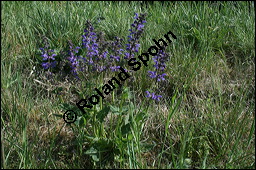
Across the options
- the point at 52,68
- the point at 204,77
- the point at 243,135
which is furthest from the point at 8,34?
the point at 243,135

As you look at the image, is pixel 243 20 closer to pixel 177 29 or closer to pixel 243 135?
pixel 177 29

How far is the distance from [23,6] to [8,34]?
2.54 ft

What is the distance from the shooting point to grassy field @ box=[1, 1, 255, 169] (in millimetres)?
2348

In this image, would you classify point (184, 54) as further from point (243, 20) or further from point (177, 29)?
point (243, 20)

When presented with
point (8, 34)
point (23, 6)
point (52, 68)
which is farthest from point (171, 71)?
point (23, 6)

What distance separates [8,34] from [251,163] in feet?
8.58

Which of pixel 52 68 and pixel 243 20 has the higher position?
pixel 243 20

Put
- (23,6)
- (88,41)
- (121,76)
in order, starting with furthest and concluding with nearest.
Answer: (23,6)
(121,76)
(88,41)

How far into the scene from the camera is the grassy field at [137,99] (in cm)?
235

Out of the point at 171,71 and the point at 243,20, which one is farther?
the point at 243,20

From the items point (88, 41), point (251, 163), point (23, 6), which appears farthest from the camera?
point (23, 6)

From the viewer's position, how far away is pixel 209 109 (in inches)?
104

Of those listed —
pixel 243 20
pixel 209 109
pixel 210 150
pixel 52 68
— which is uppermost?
pixel 243 20

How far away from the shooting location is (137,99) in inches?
121
